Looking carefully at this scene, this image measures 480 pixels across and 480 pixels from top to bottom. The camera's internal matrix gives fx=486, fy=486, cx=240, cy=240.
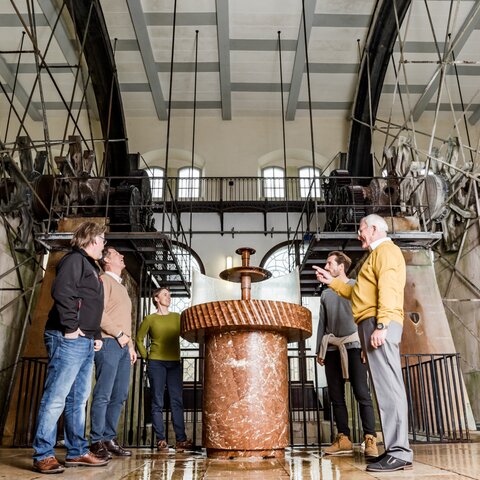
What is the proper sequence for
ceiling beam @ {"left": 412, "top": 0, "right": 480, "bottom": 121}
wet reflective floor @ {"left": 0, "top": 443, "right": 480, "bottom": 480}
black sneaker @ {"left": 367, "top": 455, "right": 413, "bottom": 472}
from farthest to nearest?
ceiling beam @ {"left": 412, "top": 0, "right": 480, "bottom": 121} < black sneaker @ {"left": 367, "top": 455, "right": 413, "bottom": 472} < wet reflective floor @ {"left": 0, "top": 443, "right": 480, "bottom": 480}

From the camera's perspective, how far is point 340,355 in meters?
3.69

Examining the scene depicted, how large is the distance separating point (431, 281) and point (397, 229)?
2.94 feet

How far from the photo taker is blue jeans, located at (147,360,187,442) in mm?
4219

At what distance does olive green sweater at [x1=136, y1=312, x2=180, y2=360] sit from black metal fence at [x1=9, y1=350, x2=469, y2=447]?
0.55 metres

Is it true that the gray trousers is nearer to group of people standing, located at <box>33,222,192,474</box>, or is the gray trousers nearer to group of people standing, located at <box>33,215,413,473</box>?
group of people standing, located at <box>33,215,413,473</box>

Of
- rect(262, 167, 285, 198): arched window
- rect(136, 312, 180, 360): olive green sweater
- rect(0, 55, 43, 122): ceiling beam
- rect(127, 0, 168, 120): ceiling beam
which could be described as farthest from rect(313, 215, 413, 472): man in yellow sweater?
rect(262, 167, 285, 198): arched window

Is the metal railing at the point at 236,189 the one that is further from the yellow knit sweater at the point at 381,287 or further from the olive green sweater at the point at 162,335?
the yellow knit sweater at the point at 381,287

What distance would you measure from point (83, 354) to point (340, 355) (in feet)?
6.19

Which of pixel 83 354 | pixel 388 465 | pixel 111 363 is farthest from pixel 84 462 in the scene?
pixel 388 465

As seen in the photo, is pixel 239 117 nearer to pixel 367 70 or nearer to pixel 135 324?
pixel 367 70

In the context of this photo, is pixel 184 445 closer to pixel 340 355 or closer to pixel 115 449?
pixel 115 449

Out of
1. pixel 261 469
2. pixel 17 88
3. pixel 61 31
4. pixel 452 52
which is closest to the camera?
pixel 261 469

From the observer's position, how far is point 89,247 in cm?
302

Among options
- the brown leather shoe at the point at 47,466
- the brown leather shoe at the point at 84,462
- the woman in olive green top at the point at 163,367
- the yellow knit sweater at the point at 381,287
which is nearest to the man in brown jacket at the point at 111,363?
the brown leather shoe at the point at 84,462
